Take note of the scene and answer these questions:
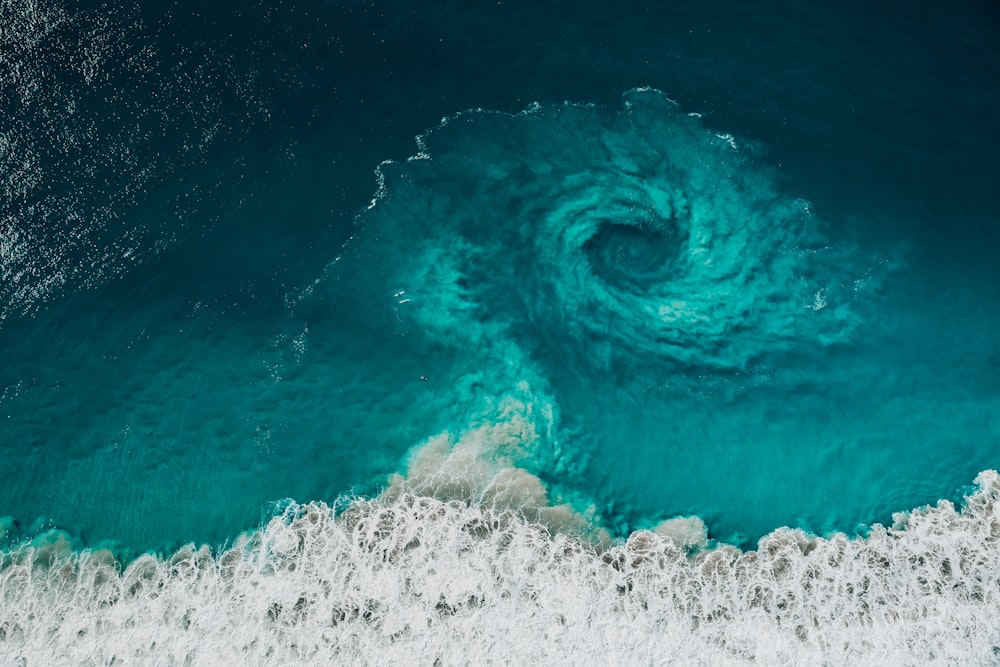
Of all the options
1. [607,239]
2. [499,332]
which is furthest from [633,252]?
[499,332]

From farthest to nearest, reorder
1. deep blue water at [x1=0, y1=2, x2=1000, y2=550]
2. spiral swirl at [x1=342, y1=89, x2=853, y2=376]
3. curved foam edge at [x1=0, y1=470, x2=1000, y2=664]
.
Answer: spiral swirl at [x1=342, y1=89, x2=853, y2=376] < deep blue water at [x1=0, y1=2, x2=1000, y2=550] < curved foam edge at [x1=0, y1=470, x2=1000, y2=664]

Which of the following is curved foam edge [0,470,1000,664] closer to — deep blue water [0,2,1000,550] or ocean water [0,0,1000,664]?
ocean water [0,0,1000,664]

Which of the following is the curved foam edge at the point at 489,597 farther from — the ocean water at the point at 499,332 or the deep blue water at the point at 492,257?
the deep blue water at the point at 492,257

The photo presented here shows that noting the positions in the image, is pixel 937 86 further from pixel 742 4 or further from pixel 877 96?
pixel 742 4

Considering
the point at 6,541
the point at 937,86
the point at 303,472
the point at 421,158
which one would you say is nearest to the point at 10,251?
the point at 6,541

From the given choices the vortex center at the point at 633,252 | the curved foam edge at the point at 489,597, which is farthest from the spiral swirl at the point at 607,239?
the curved foam edge at the point at 489,597

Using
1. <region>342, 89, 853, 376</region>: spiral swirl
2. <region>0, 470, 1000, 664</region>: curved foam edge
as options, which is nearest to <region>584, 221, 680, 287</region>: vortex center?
<region>342, 89, 853, 376</region>: spiral swirl

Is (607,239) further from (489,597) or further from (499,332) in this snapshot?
(489,597)
